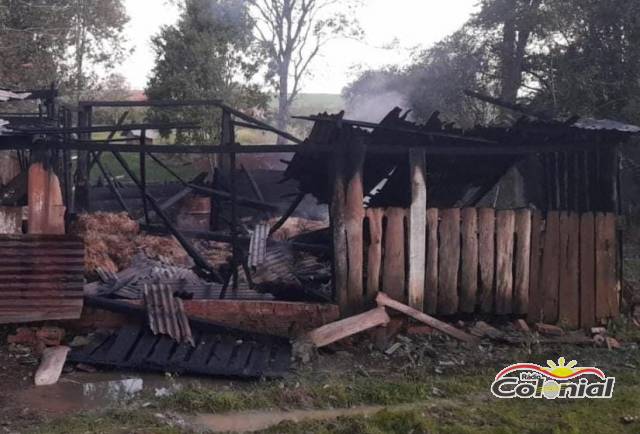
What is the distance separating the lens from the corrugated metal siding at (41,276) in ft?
21.1

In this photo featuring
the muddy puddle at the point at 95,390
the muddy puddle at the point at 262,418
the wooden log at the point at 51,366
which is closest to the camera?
the muddy puddle at the point at 262,418

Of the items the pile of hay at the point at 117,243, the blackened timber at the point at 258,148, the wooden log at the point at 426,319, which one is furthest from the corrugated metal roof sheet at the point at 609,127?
the pile of hay at the point at 117,243

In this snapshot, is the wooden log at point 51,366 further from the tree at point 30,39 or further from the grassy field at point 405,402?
the tree at point 30,39

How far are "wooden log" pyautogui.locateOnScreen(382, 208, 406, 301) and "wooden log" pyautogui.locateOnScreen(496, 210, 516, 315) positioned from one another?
3.70 ft

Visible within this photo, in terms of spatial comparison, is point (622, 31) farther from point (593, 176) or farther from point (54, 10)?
point (54, 10)

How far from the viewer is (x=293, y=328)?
6945 mm

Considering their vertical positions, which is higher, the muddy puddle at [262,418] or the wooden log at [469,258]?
the wooden log at [469,258]

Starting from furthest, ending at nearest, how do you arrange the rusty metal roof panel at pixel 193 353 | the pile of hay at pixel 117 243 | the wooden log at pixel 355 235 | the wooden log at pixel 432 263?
the pile of hay at pixel 117 243, the wooden log at pixel 432 263, the wooden log at pixel 355 235, the rusty metal roof panel at pixel 193 353

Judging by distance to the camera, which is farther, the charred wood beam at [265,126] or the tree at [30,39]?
the tree at [30,39]

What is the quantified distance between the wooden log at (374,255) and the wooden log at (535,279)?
5.95ft

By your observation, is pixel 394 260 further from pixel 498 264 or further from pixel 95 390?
pixel 95 390

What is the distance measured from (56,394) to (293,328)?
2.51 m

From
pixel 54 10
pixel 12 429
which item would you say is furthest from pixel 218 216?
pixel 54 10

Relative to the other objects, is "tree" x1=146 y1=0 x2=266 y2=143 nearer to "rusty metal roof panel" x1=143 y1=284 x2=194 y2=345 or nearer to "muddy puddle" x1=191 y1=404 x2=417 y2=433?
"rusty metal roof panel" x1=143 y1=284 x2=194 y2=345
